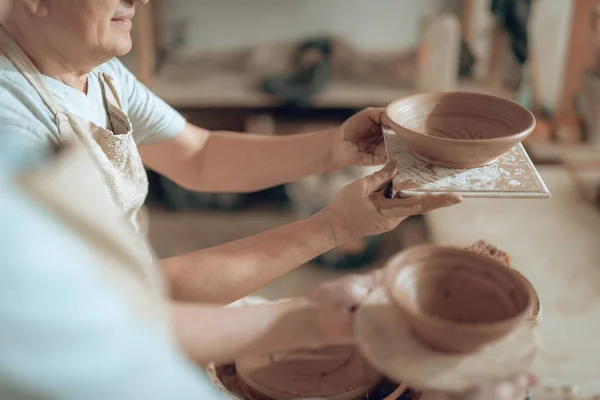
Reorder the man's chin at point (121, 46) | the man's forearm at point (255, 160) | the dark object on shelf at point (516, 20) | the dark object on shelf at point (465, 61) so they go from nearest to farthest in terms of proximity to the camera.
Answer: the man's chin at point (121, 46) → the man's forearm at point (255, 160) → the dark object on shelf at point (516, 20) → the dark object on shelf at point (465, 61)

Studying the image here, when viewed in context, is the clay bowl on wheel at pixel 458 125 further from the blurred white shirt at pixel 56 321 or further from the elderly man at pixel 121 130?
the blurred white shirt at pixel 56 321

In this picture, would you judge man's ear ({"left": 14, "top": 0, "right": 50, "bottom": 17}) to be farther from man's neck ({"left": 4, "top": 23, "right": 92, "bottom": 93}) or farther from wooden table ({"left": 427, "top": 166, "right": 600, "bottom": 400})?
wooden table ({"left": 427, "top": 166, "right": 600, "bottom": 400})

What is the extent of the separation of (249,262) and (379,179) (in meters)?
0.28

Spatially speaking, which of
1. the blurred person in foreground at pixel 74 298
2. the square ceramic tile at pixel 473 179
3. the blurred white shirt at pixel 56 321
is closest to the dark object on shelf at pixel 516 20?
the square ceramic tile at pixel 473 179

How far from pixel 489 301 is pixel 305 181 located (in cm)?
200

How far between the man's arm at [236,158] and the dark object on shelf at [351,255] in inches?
50.7

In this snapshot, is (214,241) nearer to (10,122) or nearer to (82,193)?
(10,122)

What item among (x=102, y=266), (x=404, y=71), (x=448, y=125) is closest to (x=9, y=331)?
(x=102, y=266)

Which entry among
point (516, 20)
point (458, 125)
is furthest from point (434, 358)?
point (516, 20)

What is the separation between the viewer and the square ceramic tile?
1096mm

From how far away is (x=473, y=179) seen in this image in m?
1.13

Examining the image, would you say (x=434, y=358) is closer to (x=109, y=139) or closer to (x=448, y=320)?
(x=448, y=320)

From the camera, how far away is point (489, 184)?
1.11 meters

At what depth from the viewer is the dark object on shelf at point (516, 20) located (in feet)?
9.01
